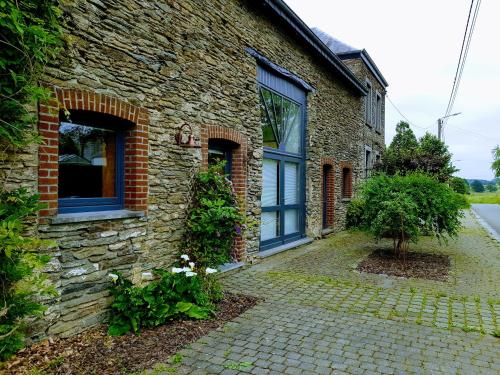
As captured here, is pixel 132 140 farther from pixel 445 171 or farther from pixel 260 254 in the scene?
pixel 445 171

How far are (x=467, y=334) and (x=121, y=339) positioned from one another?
3644 mm

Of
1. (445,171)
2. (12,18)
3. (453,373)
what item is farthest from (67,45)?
(445,171)

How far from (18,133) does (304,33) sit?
23.8 ft

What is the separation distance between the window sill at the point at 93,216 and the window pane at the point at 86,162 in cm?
26

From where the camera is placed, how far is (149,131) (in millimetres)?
4723

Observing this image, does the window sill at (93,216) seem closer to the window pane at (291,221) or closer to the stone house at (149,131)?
the stone house at (149,131)

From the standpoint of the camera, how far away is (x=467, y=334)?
3965 mm

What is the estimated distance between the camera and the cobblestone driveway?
10.8ft

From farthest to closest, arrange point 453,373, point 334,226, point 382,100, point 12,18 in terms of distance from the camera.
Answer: point 382,100
point 334,226
point 453,373
point 12,18

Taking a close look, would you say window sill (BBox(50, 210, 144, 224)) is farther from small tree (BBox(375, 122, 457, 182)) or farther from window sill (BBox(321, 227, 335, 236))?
small tree (BBox(375, 122, 457, 182))

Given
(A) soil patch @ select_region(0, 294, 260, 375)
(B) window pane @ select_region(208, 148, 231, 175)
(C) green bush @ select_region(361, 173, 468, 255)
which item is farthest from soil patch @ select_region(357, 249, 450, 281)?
(A) soil patch @ select_region(0, 294, 260, 375)

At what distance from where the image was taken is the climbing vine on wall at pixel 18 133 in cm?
280

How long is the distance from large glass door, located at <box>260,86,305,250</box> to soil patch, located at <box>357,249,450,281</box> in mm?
2066

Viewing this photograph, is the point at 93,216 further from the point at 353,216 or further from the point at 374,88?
the point at 374,88
